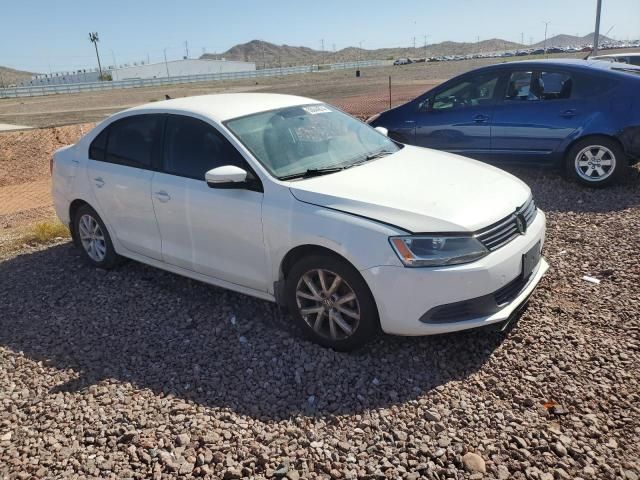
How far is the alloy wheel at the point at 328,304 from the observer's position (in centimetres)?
372

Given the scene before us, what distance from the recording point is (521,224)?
153 inches

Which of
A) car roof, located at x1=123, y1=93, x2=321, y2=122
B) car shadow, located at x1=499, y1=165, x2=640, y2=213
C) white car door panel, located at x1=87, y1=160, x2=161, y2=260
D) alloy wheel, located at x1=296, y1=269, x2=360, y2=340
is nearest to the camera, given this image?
alloy wheel, located at x1=296, y1=269, x2=360, y2=340

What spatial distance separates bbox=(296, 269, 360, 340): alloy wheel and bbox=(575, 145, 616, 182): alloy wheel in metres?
5.08

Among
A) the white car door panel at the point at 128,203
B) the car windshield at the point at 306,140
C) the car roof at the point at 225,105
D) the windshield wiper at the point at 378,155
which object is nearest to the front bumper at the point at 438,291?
the car windshield at the point at 306,140

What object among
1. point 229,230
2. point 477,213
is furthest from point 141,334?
point 477,213

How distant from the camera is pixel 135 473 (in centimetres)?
292

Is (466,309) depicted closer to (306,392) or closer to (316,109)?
(306,392)

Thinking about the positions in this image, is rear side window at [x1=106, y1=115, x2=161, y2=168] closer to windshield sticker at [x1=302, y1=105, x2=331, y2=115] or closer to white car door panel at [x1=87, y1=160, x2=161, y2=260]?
white car door panel at [x1=87, y1=160, x2=161, y2=260]

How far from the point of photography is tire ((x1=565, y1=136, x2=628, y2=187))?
718cm

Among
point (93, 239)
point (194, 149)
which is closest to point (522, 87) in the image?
point (194, 149)

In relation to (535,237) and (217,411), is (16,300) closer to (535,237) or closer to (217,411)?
(217,411)

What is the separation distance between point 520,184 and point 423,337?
1.46 meters

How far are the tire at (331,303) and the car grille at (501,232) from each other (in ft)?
2.68

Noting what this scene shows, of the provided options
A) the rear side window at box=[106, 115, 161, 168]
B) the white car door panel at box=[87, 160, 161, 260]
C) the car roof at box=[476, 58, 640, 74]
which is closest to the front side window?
the car roof at box=[476, 58, 640, 74]
